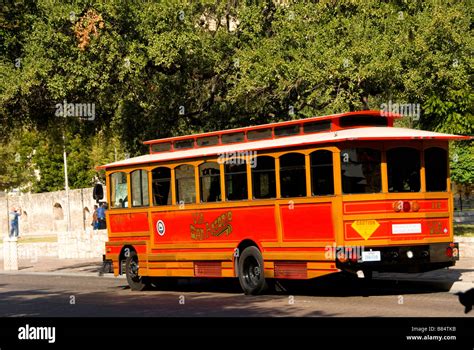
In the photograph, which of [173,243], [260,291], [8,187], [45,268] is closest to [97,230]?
[45,268]

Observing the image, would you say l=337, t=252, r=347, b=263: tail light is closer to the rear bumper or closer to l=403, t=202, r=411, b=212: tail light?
the rear bumper

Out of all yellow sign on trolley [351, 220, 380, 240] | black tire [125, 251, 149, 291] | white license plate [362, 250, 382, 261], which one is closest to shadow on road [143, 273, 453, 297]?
black tire [125, 251, 149, 291]

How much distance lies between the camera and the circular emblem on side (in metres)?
23.8

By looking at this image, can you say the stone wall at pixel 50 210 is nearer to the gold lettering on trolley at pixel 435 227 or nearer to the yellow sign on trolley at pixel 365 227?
the gold lettering on trolley at pixel 435 227

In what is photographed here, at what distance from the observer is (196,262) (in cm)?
2294

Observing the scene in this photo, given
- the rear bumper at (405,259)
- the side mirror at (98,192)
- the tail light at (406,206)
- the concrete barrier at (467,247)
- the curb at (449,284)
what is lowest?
the curb at (449,284)

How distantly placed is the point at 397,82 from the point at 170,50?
6.48m

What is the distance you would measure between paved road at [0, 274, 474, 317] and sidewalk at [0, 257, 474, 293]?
303 millimetres

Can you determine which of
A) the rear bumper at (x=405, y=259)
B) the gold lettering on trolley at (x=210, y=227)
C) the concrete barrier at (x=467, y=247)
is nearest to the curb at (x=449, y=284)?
the rear bumper at (x=405, y=259)

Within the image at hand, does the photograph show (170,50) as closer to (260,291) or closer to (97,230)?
(260,291)

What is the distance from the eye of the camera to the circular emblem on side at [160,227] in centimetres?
2379

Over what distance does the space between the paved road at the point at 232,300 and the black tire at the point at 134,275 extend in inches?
11.8

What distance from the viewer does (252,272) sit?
2145 cm

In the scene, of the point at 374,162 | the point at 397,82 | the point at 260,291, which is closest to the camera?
the point at 374,162
